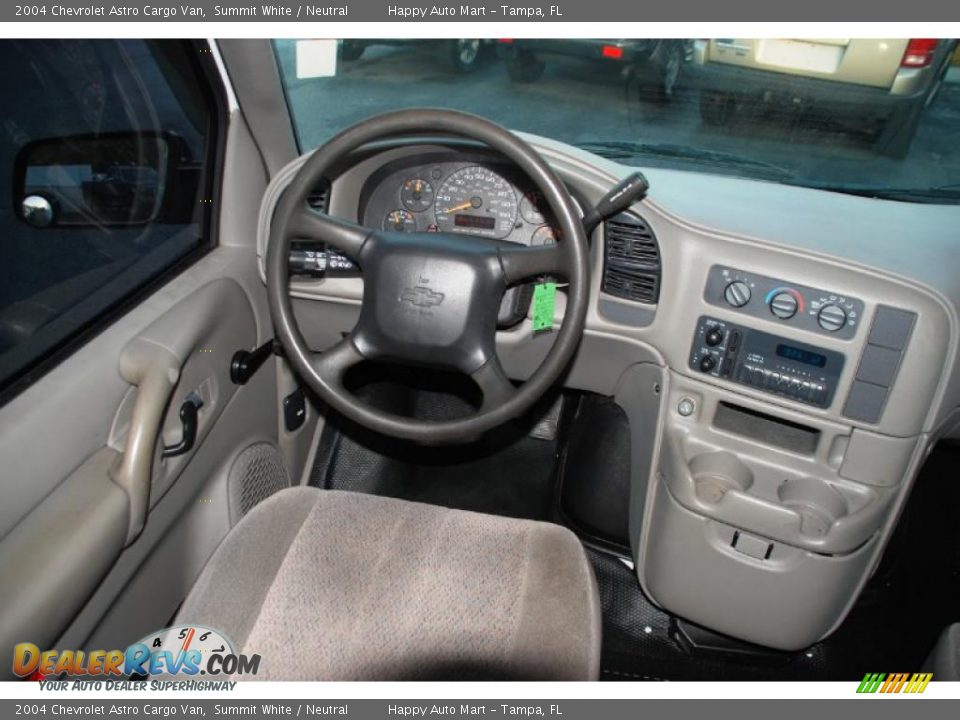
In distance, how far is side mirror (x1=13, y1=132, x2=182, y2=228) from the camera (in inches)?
56.7

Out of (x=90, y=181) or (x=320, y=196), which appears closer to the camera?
(x=90, y=181)

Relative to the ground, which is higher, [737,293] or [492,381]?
[737,293]

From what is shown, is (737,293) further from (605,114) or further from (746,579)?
(746,579)

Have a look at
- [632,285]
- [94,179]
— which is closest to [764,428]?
[632,285]

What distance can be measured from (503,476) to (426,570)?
1151mm

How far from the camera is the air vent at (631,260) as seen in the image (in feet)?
5.57

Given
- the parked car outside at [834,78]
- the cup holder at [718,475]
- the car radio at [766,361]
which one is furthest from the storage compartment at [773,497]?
the parked car outside at [834,78]

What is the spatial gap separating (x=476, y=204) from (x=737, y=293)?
27.8 inches

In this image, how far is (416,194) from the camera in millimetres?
1912

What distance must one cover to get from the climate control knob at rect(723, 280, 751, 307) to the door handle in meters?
1.32

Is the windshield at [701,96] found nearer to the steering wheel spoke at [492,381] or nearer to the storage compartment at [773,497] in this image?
the steering wheel spoke at [492,381]

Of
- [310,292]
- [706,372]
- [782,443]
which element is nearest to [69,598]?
[310,292]

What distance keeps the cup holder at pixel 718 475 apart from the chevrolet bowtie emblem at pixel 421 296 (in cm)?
86

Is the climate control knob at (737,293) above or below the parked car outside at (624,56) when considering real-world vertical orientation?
below
